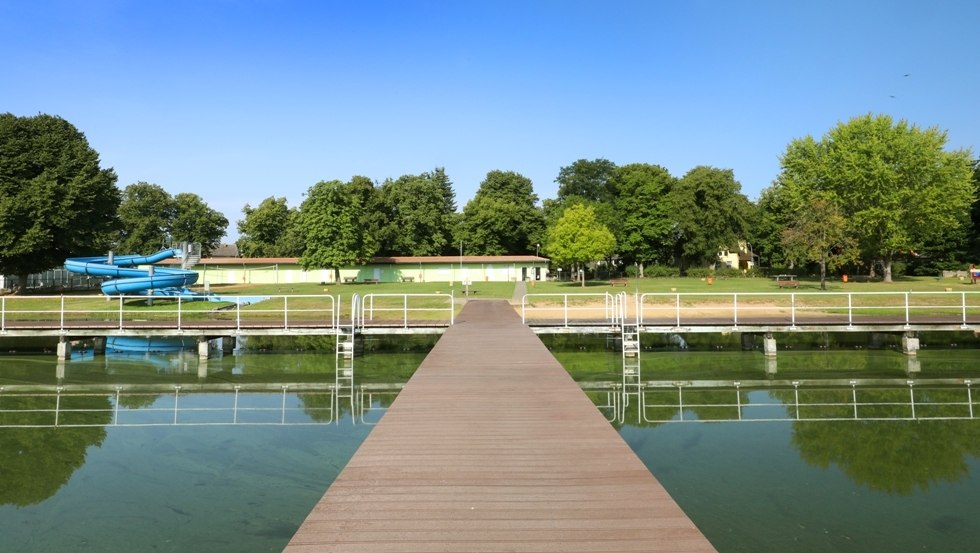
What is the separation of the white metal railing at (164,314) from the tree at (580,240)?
21606mm

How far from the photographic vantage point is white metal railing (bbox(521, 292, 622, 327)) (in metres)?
19.4

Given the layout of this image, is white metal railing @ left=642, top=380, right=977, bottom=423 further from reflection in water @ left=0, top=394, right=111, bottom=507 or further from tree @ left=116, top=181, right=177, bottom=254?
tree @ left=116, top=181, right=177, bottom=254

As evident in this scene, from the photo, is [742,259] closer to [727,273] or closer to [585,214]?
[727,273]

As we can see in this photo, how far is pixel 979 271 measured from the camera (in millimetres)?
44094

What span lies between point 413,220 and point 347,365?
50143 mm

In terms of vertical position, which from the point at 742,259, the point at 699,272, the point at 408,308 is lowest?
the point at 408,308

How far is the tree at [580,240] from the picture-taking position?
47.5 meters

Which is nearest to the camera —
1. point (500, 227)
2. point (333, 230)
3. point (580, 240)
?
point (580, 240)

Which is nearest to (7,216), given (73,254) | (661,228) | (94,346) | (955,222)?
(73,254)

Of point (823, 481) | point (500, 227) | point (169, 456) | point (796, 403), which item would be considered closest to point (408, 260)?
point (500, 227)

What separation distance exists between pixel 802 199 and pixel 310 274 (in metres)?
44.2

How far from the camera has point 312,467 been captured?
8922mm

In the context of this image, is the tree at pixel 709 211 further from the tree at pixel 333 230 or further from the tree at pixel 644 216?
the tree at pixel 333 230

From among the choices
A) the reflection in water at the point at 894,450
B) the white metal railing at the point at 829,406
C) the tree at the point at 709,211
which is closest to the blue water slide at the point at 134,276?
the white metal railing at the point at 829,406
